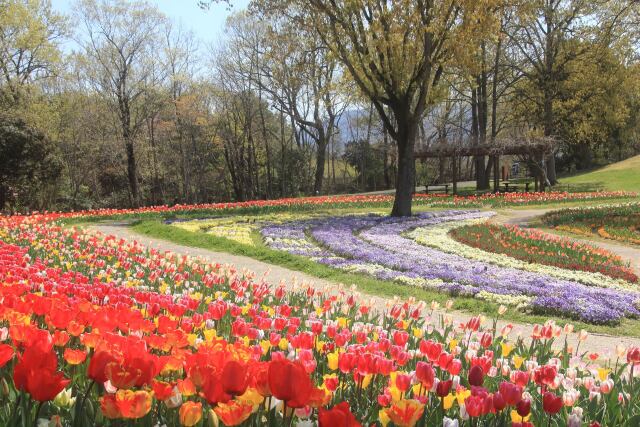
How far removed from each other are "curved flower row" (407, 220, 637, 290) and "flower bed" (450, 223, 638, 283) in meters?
0.24

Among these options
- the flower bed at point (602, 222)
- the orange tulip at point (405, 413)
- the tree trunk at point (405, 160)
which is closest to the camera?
the orange tulip at point (405, 413)

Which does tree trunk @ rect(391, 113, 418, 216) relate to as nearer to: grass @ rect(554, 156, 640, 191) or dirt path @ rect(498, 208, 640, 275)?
dirt path @ rect(498, 208, 640, 275)

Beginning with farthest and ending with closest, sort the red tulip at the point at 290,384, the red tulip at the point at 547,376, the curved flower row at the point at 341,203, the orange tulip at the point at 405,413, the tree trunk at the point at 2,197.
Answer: the tree trunk at the point at 2,197, the curved flower row at the point at 341,203, the red tulip at the point at 547,376, the orange tulip at the point at 405,413, the red tulip at the point at 290,384

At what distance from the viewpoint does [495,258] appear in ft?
44.6

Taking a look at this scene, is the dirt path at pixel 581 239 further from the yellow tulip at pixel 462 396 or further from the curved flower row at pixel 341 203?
the yellow tulip at pixel 462 396

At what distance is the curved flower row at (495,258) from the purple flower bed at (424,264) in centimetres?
42

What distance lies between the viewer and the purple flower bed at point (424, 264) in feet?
27.2

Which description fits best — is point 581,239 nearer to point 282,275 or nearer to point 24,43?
point 282,275

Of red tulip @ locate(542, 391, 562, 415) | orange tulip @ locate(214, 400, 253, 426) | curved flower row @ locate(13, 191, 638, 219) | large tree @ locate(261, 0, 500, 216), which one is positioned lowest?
curved flower row @ locate(13, 191, 638, 219)

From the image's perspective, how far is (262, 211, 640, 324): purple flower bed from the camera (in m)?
8.29

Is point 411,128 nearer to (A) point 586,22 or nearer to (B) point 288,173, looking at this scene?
(A) point 586,22

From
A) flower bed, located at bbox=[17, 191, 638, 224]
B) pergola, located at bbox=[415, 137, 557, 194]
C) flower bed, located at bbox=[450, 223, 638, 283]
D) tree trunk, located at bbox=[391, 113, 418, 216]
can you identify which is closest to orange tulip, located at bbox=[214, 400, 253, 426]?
flower bed, located at bbox=[450, 223, 638, 283]

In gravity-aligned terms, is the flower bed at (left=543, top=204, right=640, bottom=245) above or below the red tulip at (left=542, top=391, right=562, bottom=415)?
below

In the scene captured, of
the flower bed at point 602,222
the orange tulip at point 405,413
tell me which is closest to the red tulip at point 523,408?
the orange tulip at point 405,413
